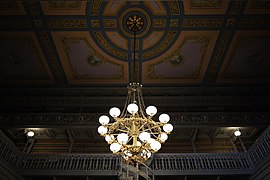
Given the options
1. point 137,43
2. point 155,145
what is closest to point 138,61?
point 137,43

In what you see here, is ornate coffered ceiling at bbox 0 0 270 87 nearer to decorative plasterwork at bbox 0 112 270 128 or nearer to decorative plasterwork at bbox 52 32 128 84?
decorative plasterwork at bbox 52 32 128 84

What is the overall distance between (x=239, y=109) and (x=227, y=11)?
420cm

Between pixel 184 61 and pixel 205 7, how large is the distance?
6.87 ft

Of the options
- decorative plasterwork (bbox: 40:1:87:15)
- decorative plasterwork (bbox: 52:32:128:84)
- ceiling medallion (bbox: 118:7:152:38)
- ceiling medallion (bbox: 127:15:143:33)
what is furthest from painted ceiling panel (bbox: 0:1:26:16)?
ceiling medallion (bbox: 127:15:143:33)

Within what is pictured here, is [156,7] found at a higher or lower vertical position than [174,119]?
higher

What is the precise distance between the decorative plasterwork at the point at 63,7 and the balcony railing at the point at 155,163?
4.01 m

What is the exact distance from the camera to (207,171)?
22.4 feet

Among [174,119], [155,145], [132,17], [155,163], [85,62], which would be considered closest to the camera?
[155,145]

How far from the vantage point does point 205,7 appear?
608cm

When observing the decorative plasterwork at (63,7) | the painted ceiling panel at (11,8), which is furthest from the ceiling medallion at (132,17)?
the painted ceiling panel at (11,8)

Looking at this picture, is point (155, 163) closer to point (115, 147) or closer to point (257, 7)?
point (115, 147)

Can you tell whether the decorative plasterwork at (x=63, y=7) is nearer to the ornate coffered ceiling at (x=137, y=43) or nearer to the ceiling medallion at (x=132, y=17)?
the ornate coffered ceiling at (x=137, y=43)

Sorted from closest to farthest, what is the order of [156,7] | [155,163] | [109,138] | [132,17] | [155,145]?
[155,145] → [109,138] → [156,7] → [132,17] → [155,163]

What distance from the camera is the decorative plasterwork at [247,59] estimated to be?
22.7 ft
